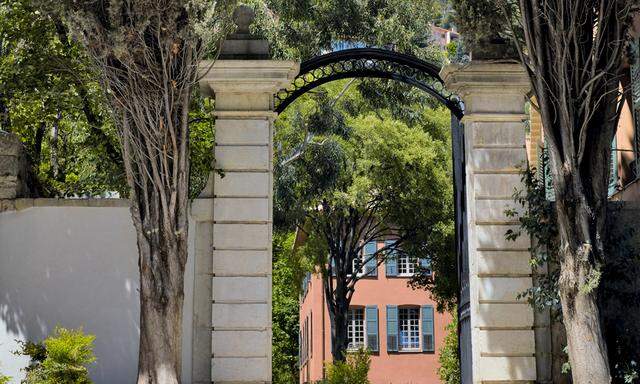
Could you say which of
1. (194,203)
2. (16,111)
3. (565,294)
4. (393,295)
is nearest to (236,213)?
(194,203)

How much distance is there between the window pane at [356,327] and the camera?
141 feet

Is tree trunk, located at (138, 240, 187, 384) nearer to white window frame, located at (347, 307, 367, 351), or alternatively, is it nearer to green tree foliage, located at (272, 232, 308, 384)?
green tree foliage, located at (272, 232, 308, 384)

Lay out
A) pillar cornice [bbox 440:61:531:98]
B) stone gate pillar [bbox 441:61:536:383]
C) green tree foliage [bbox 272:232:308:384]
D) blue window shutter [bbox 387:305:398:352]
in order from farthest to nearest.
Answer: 1. blue window shutter [bbox 387:305:398:352]
2. green tree foliage [bbox 272:232:308:384]
3. pillar cornice [bbox 440:61:531:98]
4. stone gate pillar [bbox 441:61:536:383]

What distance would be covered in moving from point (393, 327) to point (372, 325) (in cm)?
99

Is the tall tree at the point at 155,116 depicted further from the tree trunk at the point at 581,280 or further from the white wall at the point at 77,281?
the tree trunk at the point at 581,280

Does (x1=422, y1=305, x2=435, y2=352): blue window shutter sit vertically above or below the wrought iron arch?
below

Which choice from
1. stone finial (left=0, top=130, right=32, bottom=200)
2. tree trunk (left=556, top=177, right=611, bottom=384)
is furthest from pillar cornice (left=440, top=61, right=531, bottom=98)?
stone finial (left=0, top=130, right=32, bottom=200)

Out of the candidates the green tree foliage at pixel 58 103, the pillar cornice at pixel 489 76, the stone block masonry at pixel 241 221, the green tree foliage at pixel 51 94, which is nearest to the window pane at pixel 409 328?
the green tree foliage at pixel 58 103

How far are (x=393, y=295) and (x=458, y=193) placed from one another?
98.3 feet

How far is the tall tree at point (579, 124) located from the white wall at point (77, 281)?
455 cm

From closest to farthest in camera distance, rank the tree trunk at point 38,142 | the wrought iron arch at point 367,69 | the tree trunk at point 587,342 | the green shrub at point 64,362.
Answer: the tree trunk at point 587,342, the green shrub at point 64,362, the wrought iron arch at point 367,69, the tree trunk at point 38,142

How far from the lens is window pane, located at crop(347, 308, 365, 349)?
43062 mm

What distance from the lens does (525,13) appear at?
11.7 m

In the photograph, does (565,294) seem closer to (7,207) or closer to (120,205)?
(120,205)
